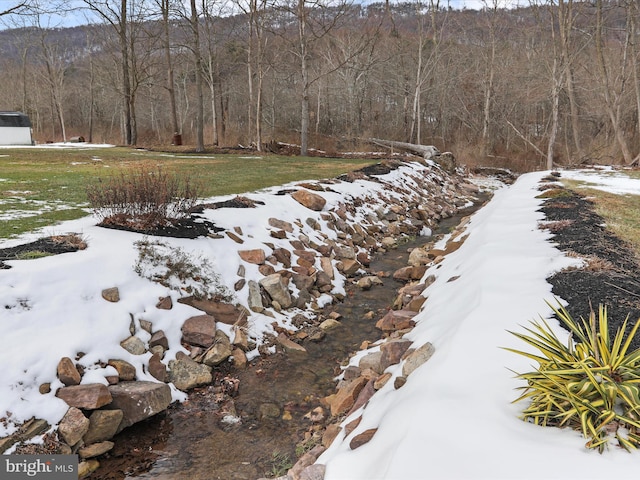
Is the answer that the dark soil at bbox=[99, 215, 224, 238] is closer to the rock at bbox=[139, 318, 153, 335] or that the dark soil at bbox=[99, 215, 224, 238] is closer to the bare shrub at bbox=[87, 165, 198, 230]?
the bare shrub at bbox=[87, 165, 198, 230]

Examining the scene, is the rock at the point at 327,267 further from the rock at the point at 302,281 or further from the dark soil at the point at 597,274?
the dark soil at the point at 597,274

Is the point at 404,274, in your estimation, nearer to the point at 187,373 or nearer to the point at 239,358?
the point at 239,358

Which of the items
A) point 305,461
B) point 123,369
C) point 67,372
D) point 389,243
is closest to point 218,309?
point 123,369

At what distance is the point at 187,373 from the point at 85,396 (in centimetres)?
106

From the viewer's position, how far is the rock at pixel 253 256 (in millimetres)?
6402

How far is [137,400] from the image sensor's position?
383 centimetres

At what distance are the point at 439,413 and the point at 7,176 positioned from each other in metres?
11.9

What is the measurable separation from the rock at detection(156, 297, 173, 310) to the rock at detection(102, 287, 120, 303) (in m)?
0.47

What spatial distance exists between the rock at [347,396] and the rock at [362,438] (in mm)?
1013

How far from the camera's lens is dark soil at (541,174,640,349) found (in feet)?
11.6

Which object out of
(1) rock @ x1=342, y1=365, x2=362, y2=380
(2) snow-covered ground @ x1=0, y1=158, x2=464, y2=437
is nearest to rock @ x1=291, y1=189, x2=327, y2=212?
(2) snow-covered ground @ x1=0, y1=158, x2=464, y2=437

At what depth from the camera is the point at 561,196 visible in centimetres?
927

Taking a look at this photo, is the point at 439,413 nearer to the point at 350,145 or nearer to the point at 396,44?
the point at 350,145

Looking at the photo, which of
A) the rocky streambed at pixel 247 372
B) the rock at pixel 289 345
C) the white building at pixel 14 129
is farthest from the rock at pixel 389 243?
the white building at pixel 14 129
